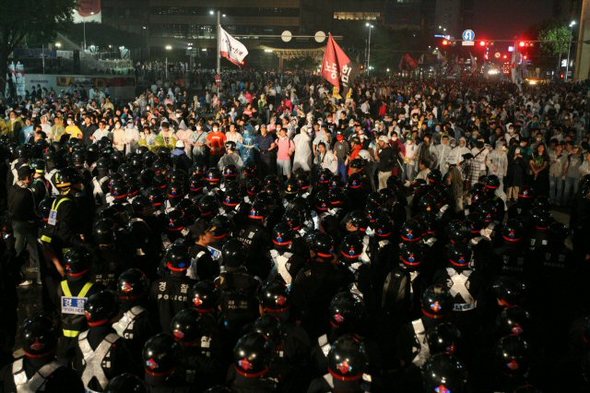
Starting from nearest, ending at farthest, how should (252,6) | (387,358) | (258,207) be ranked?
(387,358)
(258,207)
(252,6)

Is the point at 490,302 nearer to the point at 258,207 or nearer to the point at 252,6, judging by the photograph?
the point at 258,207

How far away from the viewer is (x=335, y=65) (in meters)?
21.0

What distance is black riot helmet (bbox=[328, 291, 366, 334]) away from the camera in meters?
5.14

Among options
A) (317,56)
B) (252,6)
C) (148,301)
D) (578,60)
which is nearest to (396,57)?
(317,56)

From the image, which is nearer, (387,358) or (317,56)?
(387,358)

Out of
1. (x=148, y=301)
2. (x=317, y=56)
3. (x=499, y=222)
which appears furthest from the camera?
(x=317, y=56)

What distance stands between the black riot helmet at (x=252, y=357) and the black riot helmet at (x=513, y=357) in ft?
6.18

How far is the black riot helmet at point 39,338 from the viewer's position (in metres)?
4.65

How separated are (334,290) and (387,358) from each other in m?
1.38

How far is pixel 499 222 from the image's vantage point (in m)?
9.39

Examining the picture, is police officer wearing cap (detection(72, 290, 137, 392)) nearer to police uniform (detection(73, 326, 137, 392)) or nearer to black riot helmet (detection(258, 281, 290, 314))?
police uniform (detection(73, 326, 137, 392))

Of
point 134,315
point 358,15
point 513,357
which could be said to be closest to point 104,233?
point 134,315

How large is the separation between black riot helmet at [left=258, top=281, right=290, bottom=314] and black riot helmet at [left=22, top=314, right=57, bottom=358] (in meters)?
1.89

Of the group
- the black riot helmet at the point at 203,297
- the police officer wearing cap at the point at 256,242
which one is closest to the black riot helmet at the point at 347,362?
the black riot helmet at the point at 203,297
